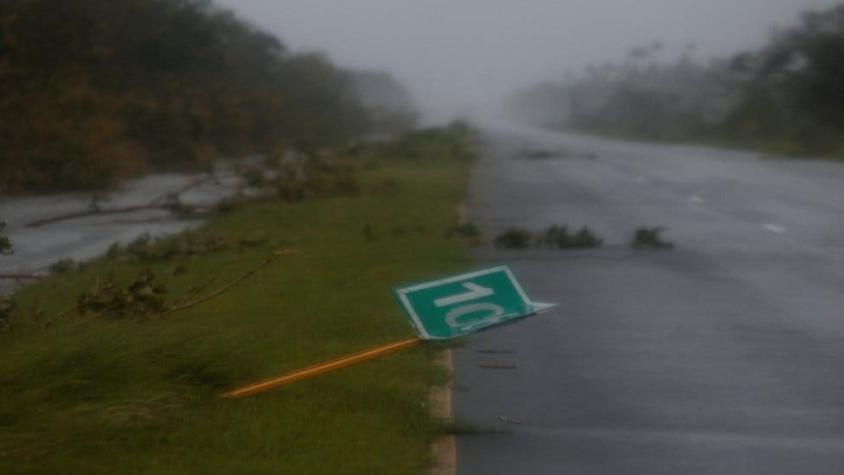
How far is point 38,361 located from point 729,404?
3910mm

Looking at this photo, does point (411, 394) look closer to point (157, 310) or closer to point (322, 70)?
point (157, 310)

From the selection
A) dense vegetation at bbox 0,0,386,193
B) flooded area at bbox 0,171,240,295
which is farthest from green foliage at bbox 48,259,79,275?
dense vegetation at bbox 0,0,386,193

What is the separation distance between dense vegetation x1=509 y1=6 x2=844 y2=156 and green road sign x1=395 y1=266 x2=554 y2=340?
44.6 metres

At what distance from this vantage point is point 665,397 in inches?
367

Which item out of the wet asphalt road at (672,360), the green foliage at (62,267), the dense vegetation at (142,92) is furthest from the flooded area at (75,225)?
the wet asphalt road at (672,360)

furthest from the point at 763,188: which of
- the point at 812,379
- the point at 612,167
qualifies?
the point at 812,379

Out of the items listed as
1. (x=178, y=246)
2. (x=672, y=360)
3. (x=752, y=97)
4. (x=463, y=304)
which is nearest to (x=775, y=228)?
(x=178, y=246)

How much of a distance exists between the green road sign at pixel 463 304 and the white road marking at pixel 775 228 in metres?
13.2

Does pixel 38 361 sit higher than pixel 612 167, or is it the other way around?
pixel 38 361

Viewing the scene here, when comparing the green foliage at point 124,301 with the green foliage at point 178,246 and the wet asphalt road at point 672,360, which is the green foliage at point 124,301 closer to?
the wet asphalt road at point 672,360

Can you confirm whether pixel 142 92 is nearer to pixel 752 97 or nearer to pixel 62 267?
pixel 62 267

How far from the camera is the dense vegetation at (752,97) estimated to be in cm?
5653

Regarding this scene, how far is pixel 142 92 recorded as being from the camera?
141 ft

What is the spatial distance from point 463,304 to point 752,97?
6465 cm
